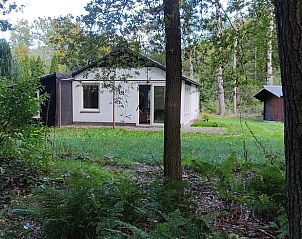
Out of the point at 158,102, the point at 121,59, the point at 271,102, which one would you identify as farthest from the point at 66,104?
the point at 121,59

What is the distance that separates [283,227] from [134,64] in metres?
3.59

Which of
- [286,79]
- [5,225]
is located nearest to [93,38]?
Answer: [5,225]

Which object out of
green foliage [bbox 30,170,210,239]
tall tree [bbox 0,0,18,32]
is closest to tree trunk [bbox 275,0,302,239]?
green foliage [bbox 30,170,210,239]

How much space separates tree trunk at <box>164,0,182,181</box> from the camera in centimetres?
A: 470

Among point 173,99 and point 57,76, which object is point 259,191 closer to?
point 173,99

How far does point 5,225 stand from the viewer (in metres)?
3.90

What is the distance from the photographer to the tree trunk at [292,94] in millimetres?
1590

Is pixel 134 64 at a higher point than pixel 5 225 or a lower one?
higher

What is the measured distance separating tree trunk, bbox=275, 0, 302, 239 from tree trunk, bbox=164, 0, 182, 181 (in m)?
3.05

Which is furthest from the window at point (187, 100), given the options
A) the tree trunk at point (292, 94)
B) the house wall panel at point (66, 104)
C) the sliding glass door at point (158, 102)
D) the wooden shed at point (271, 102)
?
the tree trunk at point (292, 94)

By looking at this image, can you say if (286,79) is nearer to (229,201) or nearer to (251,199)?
(251,199)

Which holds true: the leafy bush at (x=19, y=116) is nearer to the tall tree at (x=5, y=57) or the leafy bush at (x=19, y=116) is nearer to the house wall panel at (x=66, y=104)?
the house wall panel at (x=66, y=104)

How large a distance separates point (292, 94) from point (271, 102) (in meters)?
26.5

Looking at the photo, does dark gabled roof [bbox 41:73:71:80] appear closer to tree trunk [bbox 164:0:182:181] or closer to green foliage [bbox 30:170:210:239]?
tree trunk [bbox 164:0:182:181]
